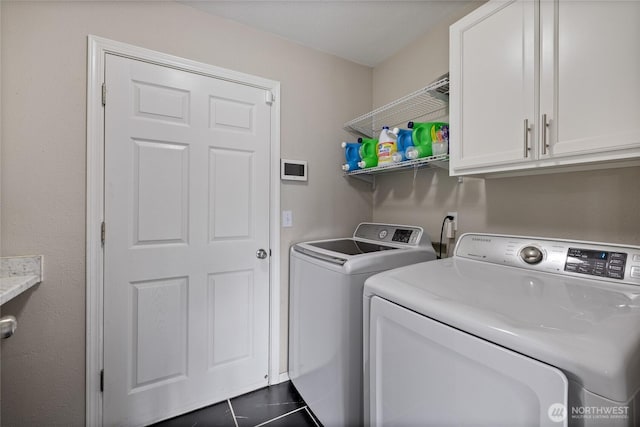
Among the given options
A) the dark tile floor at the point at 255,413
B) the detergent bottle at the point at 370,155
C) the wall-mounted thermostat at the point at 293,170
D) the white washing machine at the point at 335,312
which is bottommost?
the dark tile floor at the point at 255,413

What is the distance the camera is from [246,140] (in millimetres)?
1803

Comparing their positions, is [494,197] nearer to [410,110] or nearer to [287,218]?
[410,110]

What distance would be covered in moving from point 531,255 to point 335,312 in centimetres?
90

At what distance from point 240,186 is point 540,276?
5.28 feet

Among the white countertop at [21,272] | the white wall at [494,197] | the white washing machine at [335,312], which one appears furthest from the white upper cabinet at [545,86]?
the white countertop at [21,272]

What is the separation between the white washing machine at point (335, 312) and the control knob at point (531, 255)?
50 cm

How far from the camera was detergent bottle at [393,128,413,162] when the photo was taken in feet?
5.57

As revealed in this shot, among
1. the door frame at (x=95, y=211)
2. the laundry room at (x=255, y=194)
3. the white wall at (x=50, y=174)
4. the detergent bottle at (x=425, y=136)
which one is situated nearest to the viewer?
the laundry room at (x=255, y=194)

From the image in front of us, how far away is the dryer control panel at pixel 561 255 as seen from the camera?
939 mm

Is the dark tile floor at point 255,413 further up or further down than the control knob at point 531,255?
further down

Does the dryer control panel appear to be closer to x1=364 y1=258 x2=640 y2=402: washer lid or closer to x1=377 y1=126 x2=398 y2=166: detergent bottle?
x1=364 y1=258 x2=640 y2=402: washer lid

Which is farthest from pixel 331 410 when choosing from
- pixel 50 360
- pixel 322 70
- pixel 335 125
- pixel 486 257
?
pixel 322 70

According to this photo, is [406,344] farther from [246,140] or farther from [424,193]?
[246,140]

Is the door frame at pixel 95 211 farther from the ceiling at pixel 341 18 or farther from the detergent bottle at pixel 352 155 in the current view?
the detergent bottle at pixel 352 155
